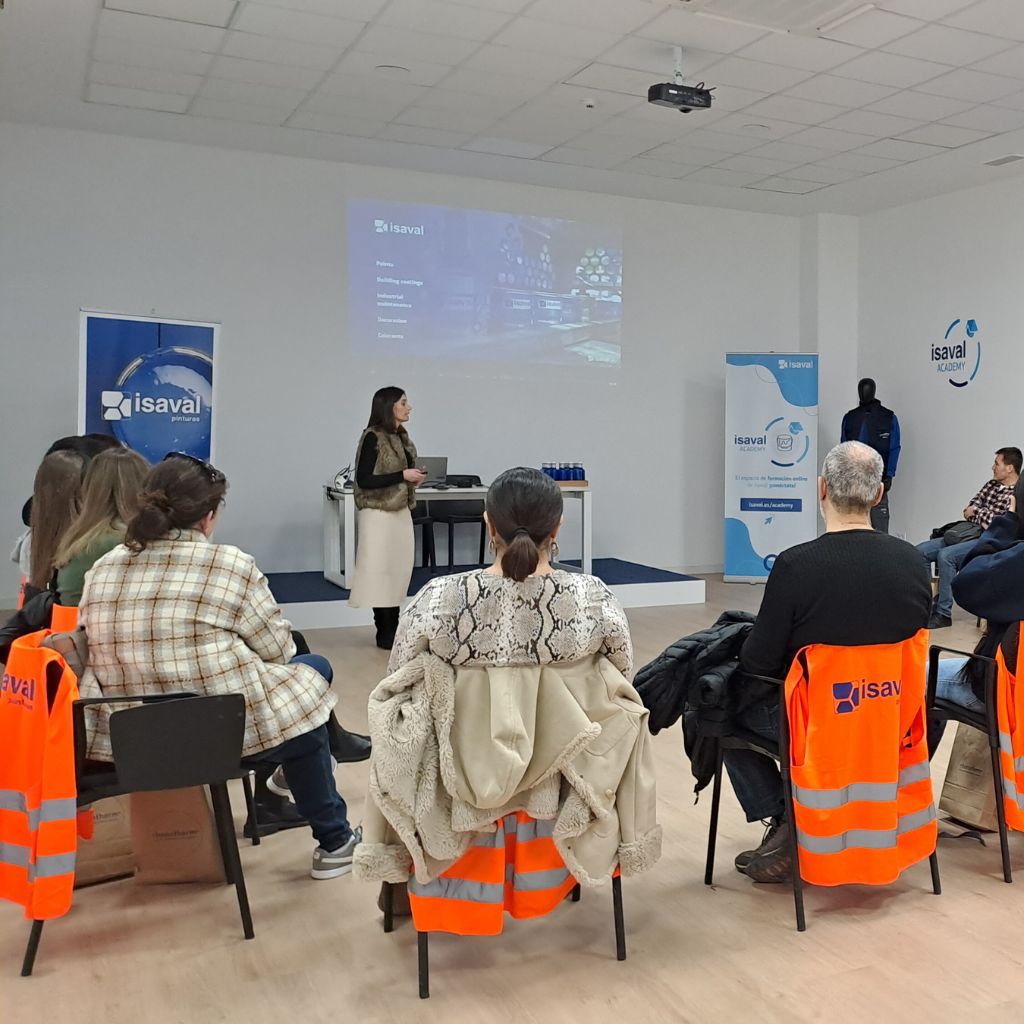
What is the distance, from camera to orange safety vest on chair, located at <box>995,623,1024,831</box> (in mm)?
2854

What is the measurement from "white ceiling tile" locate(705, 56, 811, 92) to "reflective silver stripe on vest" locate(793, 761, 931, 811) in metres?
4.57

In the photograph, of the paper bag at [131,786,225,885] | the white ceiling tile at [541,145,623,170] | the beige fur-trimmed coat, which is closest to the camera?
the beige fur-trimmed coat

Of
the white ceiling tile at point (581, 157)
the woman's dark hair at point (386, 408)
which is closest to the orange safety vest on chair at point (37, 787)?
the woman's dark hair at point (386, 408)

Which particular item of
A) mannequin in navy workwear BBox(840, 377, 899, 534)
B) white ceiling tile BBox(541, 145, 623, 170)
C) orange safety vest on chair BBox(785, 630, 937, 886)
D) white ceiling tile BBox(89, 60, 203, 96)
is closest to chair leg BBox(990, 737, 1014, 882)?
orange safety vest on chair BBox(785, 630, 937, 886)

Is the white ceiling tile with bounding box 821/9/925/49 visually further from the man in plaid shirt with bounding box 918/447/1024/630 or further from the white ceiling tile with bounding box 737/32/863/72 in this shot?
the man in plaid shirt with bounding box 918/447/1024/630

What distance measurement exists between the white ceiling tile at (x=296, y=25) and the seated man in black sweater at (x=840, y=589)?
13.0 feet

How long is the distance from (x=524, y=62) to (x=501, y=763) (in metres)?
4.84

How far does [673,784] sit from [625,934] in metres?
1.24

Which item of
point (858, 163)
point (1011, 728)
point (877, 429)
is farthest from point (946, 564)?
point (1011, 728)

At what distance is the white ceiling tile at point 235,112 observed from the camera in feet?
21.7

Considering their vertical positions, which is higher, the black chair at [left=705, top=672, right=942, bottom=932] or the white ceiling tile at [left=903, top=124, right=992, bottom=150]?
the white ceiling tile at [left=903, top=124, right=992, bottom=150]

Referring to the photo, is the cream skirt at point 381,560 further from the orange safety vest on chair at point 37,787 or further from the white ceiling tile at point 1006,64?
the white ceiling tile at point 1006,64

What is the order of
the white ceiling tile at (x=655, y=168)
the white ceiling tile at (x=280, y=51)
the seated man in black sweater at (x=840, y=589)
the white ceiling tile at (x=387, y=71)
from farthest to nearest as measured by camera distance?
the white ceiling tile at (x=655, y=168) < the white ceiling tile at (x=387, y=71) < the white ceiling tile at (x=280, y=51) < the seated man in black sweater at (x=840, y=589)

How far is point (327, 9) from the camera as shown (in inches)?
204
